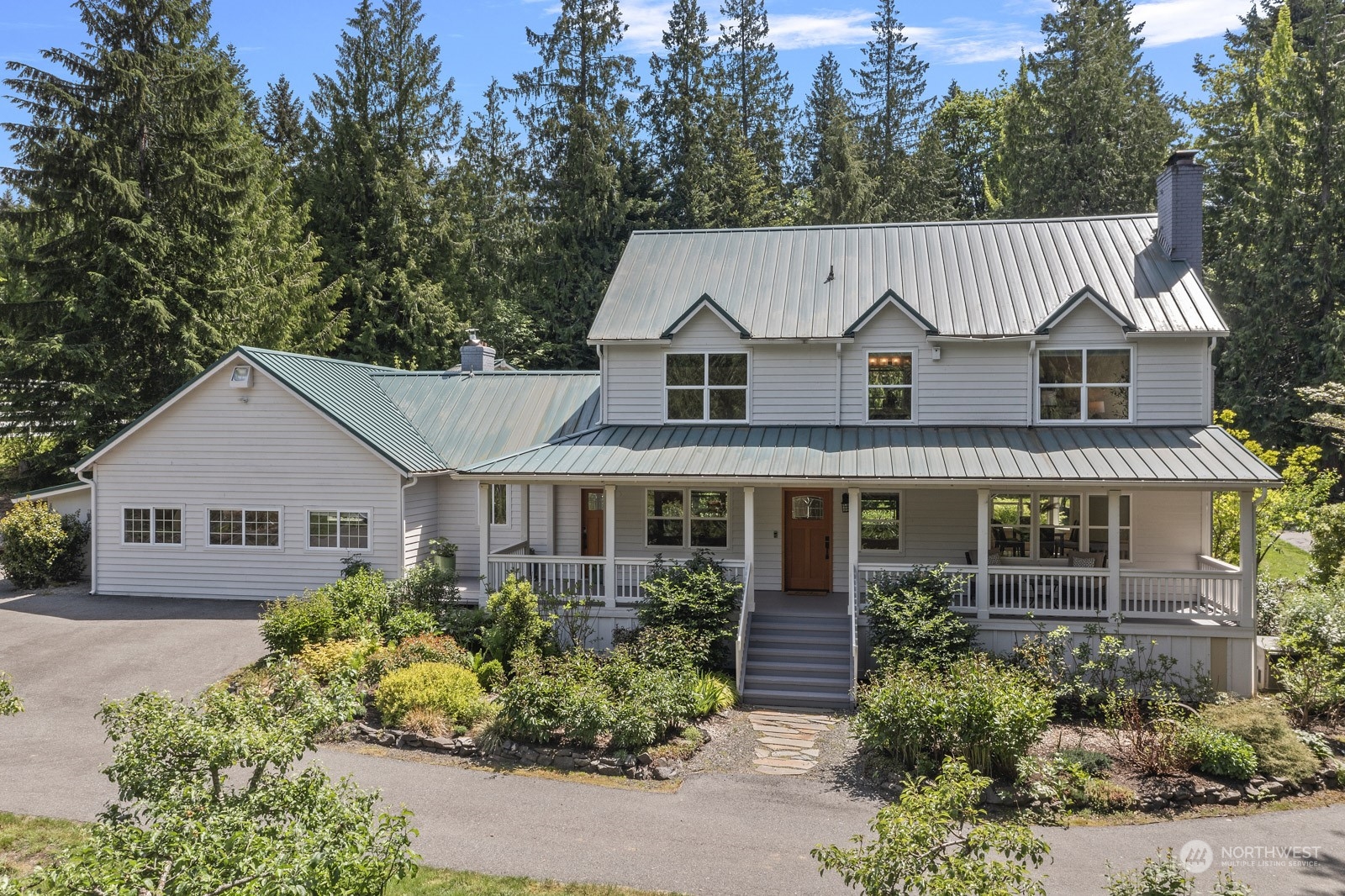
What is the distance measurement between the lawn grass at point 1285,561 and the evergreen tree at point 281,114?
46317 millimetres

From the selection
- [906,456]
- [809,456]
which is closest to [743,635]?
[809,456]

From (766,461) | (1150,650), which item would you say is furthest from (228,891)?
(1150,650)

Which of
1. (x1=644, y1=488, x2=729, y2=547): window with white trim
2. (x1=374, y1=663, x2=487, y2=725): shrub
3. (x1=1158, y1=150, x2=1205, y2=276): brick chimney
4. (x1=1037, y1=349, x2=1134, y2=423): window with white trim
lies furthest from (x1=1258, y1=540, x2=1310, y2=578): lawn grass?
(x1=374, y1=663, x2=487, y2=725): shrub

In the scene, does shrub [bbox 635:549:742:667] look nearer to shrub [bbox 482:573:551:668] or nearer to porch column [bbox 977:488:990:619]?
shrub [bbox 482:573:551:668]

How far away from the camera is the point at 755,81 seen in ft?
144

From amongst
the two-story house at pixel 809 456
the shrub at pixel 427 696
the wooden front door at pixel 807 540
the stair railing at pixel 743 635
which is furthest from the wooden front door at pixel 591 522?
the shrub at pixel 427 696

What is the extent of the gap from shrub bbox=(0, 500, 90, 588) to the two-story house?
6.63ft

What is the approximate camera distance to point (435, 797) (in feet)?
34.6

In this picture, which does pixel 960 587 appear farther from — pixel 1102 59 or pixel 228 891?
pixel 1102 59

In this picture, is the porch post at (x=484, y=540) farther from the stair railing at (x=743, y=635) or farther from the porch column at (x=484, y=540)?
the stair railing at (x=743, y=635)

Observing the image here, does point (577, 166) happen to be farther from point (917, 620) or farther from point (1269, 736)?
point (1269, 736)

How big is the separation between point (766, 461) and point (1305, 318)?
27719mm

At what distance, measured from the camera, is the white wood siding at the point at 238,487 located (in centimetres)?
1969

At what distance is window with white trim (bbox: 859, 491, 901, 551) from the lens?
722 inches
